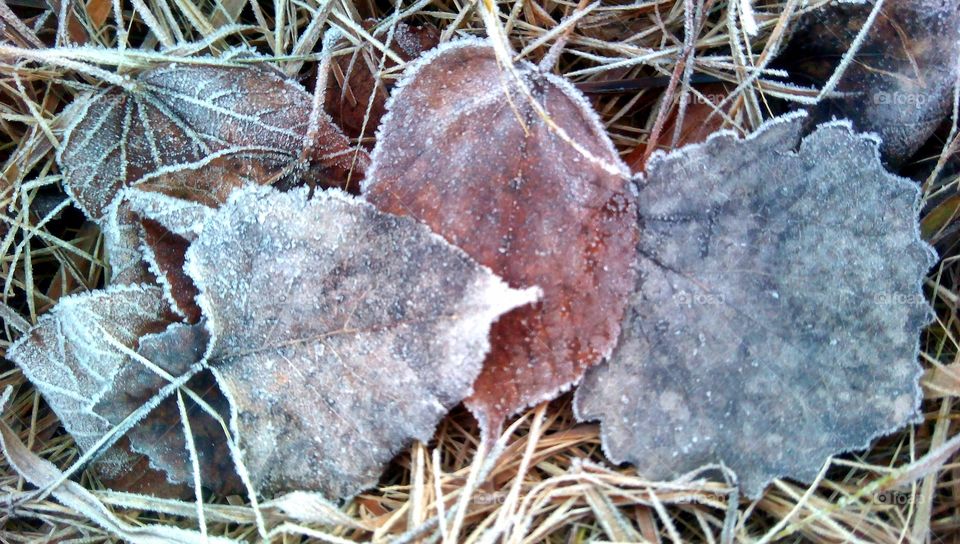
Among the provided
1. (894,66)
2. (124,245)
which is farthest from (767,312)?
(124,245)

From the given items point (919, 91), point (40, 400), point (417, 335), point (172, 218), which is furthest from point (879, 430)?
point (40, 400)

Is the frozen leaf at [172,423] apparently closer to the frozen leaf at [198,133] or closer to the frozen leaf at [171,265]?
the frozen leaf at [171,265]

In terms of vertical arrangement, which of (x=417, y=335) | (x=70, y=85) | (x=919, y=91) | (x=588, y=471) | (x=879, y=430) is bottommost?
(x=588, y=471)

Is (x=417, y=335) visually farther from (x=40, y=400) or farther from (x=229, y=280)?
(x=40, y=400)

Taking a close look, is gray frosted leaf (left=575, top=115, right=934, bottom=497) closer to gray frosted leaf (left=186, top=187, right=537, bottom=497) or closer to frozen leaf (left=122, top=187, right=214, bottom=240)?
gray frosted leaf (left=186, top=187, right=537, bottom=497)

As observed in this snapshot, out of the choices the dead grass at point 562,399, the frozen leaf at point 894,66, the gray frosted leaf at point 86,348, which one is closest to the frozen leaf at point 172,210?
the gray frosted leaf at point 86,348
